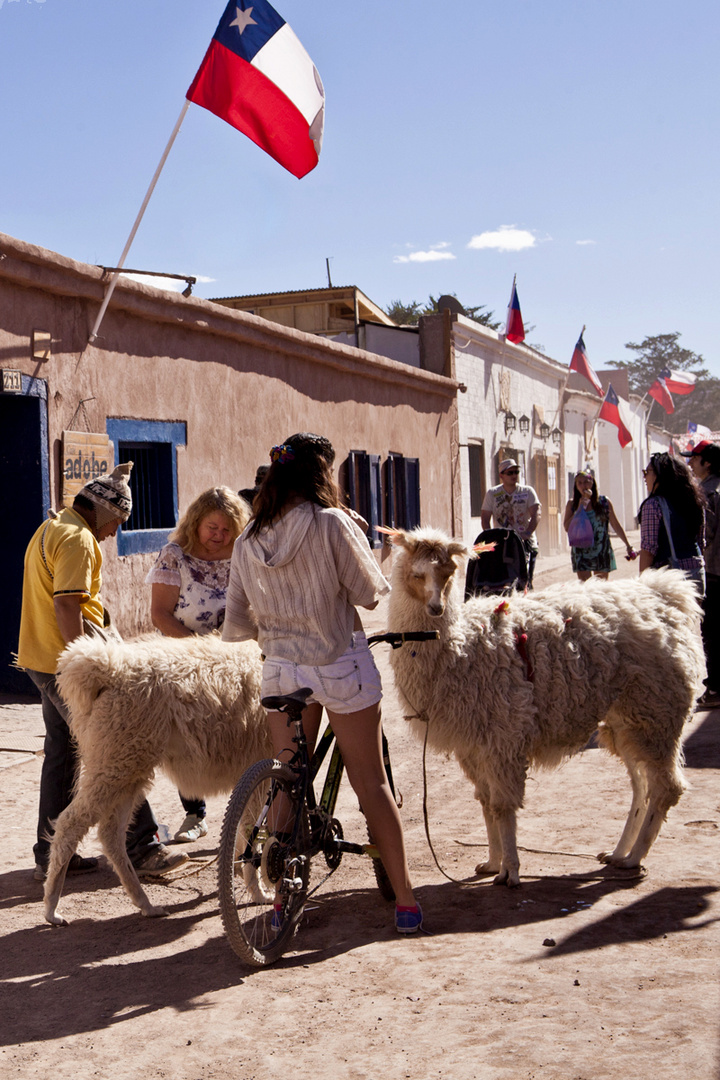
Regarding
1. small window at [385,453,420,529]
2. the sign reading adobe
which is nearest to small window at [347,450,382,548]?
small window at [385,453,420,529]

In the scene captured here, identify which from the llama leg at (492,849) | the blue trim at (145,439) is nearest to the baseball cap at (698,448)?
the llama leg at (492,849)

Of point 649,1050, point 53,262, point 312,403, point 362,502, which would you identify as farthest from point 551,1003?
point 362,502

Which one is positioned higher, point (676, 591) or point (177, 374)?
point (177, 374)

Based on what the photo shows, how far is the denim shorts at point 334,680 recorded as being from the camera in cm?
382

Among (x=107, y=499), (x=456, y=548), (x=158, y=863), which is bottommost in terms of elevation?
(x=158, y=863)

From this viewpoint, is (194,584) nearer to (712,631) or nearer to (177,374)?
(712,631)

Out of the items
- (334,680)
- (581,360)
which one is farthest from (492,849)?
(581,360)

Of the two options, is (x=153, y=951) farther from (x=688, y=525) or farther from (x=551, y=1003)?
(x=688, y=525)

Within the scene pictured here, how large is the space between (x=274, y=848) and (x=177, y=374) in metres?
8.61

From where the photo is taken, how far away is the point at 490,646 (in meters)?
4.90

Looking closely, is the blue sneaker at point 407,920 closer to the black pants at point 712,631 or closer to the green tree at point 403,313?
the black pants at point 712,631

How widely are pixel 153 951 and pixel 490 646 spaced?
202 cm

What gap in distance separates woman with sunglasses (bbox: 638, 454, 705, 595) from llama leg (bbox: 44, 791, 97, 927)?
14.7 feet

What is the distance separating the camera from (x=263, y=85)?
9.36 m
